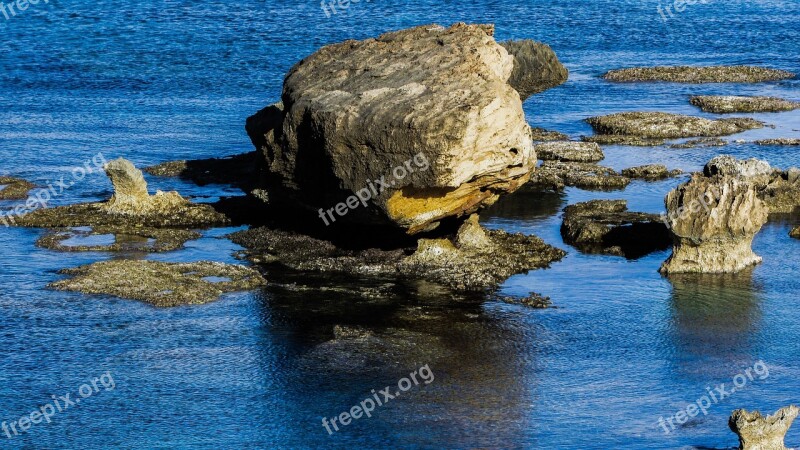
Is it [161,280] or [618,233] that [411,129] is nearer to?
[161,280]

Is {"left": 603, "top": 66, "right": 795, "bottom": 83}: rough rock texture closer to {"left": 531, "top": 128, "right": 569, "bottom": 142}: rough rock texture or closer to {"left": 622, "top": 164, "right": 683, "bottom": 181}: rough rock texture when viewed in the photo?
{"left": 531, "top": 128, "right": 569, "bottom": 142}: rough rock texture

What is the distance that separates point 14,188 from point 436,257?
46.2 feet

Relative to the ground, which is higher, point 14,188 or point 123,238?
point 123,238

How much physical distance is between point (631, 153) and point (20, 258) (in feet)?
67.2

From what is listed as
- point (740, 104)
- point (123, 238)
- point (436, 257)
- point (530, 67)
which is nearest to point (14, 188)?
point (123, 238)

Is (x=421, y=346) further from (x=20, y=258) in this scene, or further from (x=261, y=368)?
(x=20, y=258)

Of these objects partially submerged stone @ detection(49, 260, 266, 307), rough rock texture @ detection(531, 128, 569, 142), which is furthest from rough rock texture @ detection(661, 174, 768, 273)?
rough rock texture @ detection(531, 128, 569, 142)

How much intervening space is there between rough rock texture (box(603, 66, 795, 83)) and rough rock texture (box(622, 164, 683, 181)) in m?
18.6

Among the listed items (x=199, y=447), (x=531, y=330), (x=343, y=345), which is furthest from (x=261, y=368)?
(x=531, y=330)

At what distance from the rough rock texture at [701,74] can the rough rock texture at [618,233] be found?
24257 millimetres

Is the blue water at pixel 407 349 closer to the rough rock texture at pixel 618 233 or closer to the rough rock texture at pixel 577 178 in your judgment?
the rough rock texture at pixel 618 233

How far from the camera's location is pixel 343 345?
23.1 metres

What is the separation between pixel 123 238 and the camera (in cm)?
2959

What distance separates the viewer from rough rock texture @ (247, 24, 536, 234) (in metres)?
25.6
